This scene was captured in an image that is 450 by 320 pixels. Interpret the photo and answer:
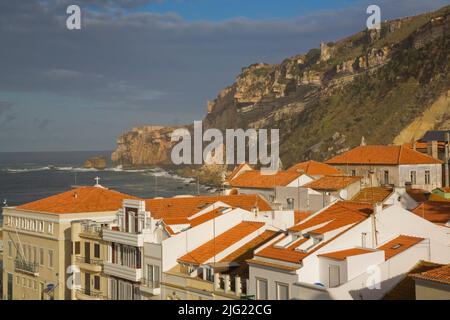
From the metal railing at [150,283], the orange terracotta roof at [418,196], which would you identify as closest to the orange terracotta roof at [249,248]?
the metal railing at [150,283]

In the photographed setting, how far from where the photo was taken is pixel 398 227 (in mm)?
26344

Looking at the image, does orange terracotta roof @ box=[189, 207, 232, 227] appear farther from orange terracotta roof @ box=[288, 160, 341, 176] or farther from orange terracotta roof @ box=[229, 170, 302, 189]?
orange terracotta roof @ box=[288, 160, 341, 176]

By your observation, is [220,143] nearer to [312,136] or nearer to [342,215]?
[312,136]

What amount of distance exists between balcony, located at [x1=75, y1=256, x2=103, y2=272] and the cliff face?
7656cm

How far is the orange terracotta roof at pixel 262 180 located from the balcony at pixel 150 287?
63.7ft

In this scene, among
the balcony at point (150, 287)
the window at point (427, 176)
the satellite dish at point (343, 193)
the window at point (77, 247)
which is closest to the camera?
the balcony at point (150, 287)

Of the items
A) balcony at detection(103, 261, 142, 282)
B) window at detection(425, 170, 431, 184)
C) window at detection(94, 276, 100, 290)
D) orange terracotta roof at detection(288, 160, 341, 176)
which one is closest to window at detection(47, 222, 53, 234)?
window at detection(94, 276, 100, 290)

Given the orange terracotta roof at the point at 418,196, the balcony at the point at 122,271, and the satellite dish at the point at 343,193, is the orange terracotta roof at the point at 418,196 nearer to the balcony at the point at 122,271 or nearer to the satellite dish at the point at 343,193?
the satellite dish at the point at 343,193

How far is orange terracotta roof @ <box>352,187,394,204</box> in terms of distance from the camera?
41219 millimetres

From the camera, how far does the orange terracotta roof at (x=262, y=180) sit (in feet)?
153

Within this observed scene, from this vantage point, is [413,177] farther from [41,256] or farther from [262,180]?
[41,256]

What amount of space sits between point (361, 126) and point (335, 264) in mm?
103889
